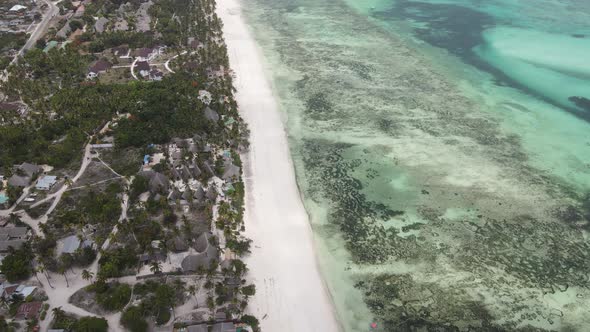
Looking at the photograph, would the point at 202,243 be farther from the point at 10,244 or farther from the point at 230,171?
the point at 10,244

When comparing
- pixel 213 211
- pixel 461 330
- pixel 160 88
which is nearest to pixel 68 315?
pixel 213 211

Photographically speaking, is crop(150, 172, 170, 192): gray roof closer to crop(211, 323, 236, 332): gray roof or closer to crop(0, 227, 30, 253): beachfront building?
crop(0, 227, 30, 253): beachfront building

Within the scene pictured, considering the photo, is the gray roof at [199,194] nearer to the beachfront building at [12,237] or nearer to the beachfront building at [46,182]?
the beachfront building at [12,237]

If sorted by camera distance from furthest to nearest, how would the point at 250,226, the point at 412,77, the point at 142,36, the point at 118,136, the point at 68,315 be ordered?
the point at 142,36 < the point at 412,77 < the point at 118,136 < the point at 250,226 < the point at 68,315

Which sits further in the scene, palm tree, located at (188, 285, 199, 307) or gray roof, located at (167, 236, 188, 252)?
gray roof, located at (167, 236, 188, 252)

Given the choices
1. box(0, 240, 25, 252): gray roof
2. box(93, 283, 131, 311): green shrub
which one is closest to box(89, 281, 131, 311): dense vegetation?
box(93, 283, 131, 311): green shrub

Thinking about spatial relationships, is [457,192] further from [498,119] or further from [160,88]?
[160,88]
